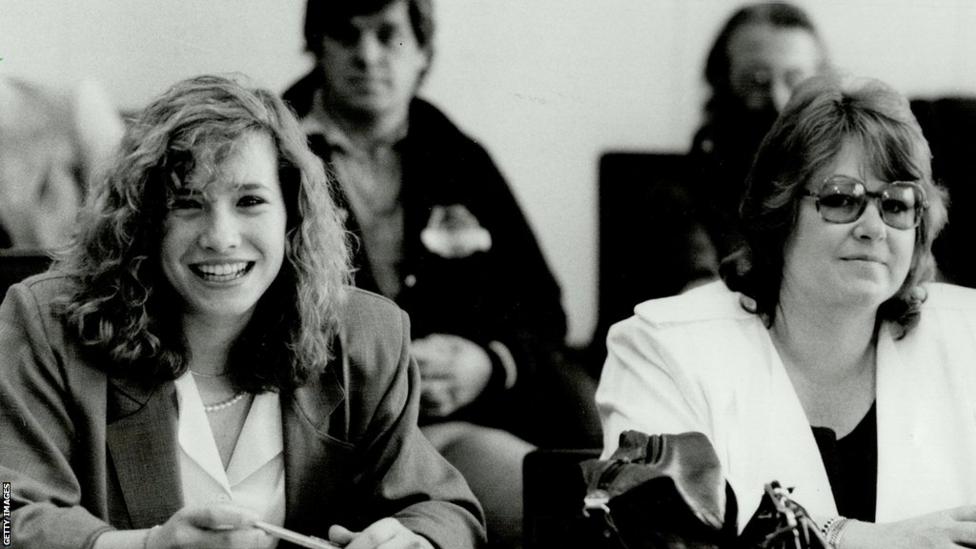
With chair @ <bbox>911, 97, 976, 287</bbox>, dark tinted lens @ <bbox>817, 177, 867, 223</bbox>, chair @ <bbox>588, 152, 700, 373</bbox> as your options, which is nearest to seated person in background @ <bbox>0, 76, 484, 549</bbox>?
chair @ <bbox>588, 152, 700, 373</bbox>

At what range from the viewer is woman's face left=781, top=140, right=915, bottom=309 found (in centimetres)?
273

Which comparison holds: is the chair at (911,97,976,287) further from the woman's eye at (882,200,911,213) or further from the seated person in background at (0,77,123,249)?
the seated person in background at (0,77,123,249)

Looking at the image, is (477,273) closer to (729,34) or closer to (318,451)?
(318,451)

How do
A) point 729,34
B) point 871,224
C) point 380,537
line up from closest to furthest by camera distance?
point 380,537 → point 871,224 → point 729,34

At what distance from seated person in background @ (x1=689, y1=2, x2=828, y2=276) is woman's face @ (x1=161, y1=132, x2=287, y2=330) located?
1419 millimetres

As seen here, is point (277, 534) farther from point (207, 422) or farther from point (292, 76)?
point (292, 76)

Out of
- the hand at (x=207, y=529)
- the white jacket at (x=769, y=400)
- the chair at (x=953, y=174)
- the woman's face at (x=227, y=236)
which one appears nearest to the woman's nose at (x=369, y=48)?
the woman's face at (x=227, y=236)

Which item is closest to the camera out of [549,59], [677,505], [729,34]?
[677,505]

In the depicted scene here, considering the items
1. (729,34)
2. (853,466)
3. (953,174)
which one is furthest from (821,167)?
(953,174)

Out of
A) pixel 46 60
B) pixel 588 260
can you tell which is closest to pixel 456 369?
pixel 588 260

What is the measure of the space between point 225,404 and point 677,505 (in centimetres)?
99

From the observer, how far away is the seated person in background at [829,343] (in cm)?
271

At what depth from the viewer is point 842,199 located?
8.97 feet

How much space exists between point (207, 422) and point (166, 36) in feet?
3.73
